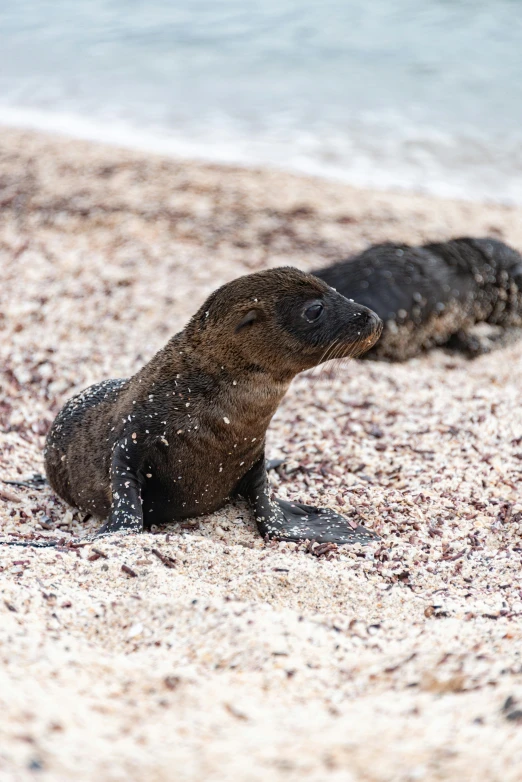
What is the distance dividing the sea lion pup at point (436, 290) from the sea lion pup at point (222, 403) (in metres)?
3.13

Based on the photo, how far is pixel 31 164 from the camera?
10125 mm

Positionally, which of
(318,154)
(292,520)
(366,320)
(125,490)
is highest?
(366,320)

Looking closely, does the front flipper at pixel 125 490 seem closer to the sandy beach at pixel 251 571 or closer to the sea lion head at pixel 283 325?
the sandy beach at pixel 251 571

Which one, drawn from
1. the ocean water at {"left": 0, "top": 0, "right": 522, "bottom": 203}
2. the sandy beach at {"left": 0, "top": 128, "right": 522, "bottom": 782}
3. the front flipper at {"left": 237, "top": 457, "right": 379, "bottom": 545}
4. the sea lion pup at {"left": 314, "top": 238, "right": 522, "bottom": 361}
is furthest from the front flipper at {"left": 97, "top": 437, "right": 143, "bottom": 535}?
the ocean water at {"left": 0, "top": 0, "right": 522, "bottom": 203}

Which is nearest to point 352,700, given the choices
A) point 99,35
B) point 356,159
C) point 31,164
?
point 31,164

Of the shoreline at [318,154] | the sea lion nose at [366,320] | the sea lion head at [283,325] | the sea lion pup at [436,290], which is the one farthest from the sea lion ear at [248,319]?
the shoreline at [318,154]

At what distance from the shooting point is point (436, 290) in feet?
27.2

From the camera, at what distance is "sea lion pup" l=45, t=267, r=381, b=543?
433cm

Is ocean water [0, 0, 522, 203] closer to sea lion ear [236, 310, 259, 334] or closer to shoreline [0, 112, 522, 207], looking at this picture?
shoreline [0, 112, 522, 207]

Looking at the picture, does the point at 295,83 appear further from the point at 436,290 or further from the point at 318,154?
the point at 436,290

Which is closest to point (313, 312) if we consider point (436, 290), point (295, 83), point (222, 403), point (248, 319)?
point (248, 319)

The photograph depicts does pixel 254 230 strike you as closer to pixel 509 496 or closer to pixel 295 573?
pixel 509 496

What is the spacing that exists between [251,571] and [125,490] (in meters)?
0.82

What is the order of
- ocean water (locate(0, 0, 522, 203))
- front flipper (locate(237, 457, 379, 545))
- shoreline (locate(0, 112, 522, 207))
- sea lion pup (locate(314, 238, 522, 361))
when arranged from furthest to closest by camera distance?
ocean water (locate(0, 0, 522, 203)), shoreline (locate(0, 112, 522, 207)), sea lion pup (locate(314, 238, 522, 361)), front flipper (locate(237, 457, 379, 545))
